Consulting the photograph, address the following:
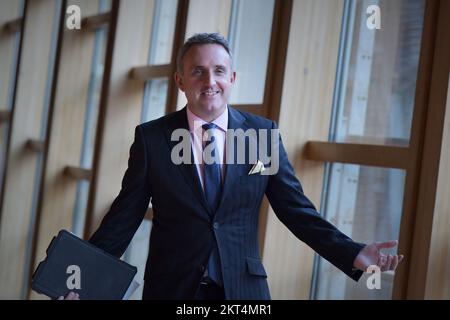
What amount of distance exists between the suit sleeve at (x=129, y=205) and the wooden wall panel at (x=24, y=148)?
546 cm

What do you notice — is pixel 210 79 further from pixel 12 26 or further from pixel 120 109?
pixel 12 26

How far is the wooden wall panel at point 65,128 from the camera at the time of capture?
645 cm

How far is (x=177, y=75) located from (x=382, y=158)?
A: 1.08 metres

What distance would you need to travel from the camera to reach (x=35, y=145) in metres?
7.37

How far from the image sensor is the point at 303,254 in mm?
3568

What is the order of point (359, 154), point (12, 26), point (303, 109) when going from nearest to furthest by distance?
point (359, 154), point (303, 109), point (12, 26)

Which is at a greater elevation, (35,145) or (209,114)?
(209,114)

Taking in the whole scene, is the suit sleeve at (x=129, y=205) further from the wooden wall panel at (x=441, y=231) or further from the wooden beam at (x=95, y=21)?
the wooden beam at (x=95, y=21)

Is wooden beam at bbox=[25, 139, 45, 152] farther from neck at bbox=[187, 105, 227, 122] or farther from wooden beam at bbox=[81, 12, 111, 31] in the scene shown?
neck at bbox=[187, 105, 227, 122]

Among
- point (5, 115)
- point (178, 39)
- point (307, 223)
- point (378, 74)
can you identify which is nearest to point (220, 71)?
point (307, 223)

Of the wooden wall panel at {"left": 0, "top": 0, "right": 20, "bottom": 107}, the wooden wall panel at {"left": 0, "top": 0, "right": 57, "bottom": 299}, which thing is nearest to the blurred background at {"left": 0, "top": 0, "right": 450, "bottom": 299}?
the wooden wall panel at {"left": 0, "top": 0, "right": 57, "bottom": 299}

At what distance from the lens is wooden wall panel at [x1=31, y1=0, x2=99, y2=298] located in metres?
6.45

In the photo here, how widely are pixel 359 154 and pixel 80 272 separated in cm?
147

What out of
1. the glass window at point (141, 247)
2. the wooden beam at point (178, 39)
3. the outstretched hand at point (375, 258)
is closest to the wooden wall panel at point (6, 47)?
the glass window at point (141, 247)
